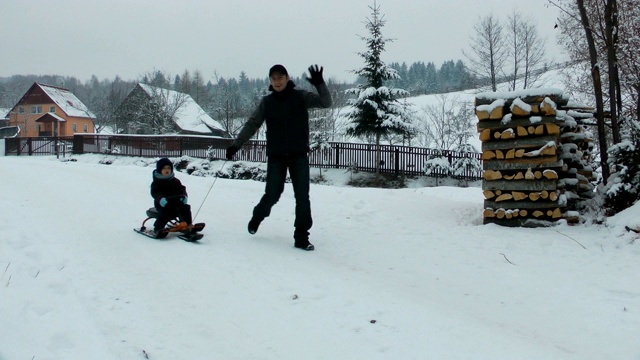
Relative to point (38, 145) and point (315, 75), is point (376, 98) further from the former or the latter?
point (38, 145)

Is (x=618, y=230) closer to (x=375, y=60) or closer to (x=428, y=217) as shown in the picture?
(x=428, y=217)

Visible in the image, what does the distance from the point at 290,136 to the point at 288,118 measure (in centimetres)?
20

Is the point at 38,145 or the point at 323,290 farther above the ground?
the point at 38,145

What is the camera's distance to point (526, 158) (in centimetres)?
607

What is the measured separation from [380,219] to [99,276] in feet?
12.6

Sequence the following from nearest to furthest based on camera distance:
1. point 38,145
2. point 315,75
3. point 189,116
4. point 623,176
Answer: point 315,75
point 623,176
point 38,145
point 189,116

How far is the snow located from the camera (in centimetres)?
284

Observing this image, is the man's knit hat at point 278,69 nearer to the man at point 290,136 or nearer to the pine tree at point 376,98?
the man at point 290,136

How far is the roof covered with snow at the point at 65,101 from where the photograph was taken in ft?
199

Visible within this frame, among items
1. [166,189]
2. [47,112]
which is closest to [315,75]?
[166,189]

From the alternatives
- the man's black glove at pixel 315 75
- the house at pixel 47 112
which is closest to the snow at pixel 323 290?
the man's black glove at pixel 315 75

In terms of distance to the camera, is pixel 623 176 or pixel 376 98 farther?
pixel 376 98

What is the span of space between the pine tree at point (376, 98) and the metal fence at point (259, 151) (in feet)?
2.67

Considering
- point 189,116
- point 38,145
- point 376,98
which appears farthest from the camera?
point 189,116
